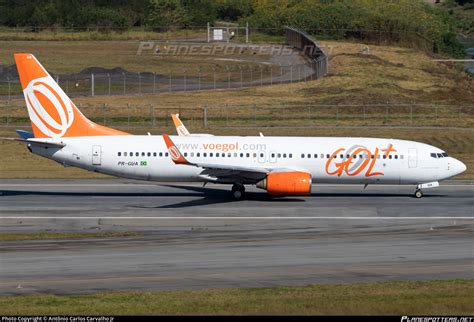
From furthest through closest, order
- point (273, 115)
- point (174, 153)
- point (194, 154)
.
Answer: point (273, 115), point (194, 154), point (174, 153)

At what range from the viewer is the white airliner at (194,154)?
165ft

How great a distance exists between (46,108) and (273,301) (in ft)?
87.9

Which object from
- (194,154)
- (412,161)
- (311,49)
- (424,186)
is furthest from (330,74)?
(194,154)

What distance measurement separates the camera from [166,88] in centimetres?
10031

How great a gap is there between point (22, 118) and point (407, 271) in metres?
55.1

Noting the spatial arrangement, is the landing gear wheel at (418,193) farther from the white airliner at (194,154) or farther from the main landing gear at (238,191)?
the main landing gear at (238,191)

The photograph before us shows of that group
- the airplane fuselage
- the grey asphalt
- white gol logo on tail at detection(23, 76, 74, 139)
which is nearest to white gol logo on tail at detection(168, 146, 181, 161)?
the airplane fuselage

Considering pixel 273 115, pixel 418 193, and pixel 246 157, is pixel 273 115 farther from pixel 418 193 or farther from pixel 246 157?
pixel 246 157

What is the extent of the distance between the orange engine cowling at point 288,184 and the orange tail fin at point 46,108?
10.3 m

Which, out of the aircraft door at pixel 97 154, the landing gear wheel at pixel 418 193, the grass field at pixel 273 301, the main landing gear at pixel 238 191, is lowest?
the landing gear wheel at pixel 418 193

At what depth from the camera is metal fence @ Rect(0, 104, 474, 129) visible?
79.9m

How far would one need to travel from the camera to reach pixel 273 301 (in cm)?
2756

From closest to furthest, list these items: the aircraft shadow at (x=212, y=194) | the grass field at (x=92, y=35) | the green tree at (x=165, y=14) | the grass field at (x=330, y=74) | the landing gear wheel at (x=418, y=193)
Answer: the aircraft shadow at (x=212, y=194) < the landing gear wheel at (x=418, y=193) < the grass field at (x=330, y=74) < the grass field at (x=92, y=35) < the green tree at (x=165, y=14)

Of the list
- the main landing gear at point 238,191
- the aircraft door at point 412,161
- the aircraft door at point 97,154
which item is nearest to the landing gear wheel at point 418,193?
the aircraft door at point 412,161
